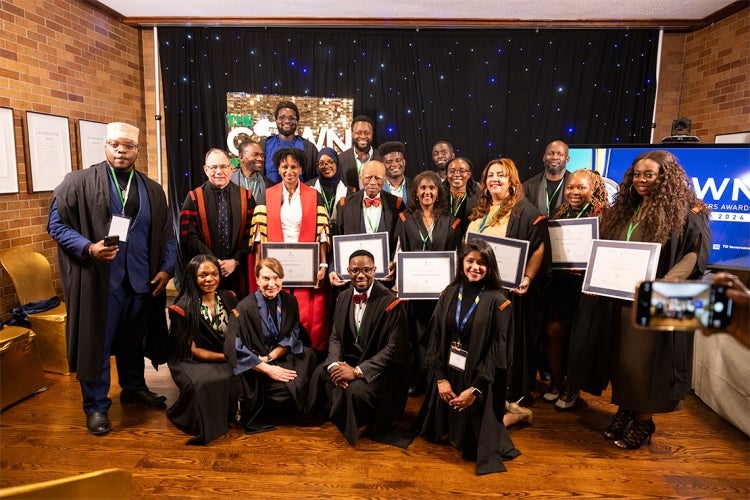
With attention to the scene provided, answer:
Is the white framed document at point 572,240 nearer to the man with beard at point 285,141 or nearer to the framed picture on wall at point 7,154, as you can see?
the man with beard at point 285,141

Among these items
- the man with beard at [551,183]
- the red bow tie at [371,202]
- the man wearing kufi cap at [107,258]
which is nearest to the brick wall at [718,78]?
the man with beard at [551,183]

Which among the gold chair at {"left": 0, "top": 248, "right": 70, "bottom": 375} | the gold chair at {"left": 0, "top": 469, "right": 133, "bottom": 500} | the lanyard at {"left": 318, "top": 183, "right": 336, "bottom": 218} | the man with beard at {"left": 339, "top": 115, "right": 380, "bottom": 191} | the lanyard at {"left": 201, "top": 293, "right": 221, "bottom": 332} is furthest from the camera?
the man with beard at {"left": 339, "top": 115, "right": 380, "bottom": 191}

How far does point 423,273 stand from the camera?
333cm

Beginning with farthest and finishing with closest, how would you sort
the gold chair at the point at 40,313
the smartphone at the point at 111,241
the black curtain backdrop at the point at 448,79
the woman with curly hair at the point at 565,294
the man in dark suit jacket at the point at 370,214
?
the black curtain backdrop at the point at 448,79 < the gold chair at the point at 40,313 < the man in dark suit jacket at the point at 370,214 < the woman with curly hair at the point at 565,294 < the smartphone at the point at 111,241

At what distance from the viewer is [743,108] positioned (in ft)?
16.6

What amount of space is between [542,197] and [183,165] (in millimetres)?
4424

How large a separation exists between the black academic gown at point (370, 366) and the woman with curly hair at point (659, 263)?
4.37 ft

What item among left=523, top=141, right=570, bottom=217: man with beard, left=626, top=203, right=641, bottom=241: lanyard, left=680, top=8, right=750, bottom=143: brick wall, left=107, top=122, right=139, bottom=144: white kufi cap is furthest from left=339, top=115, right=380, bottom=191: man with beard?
left=680, top=8, right=750, bottom=143: brick wall

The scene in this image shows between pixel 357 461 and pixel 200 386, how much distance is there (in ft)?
3.56

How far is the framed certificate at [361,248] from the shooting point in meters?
3.45

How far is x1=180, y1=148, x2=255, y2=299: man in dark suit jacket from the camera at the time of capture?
373 cm

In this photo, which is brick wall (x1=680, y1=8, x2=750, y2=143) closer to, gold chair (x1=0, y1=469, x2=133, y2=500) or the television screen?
the television screen

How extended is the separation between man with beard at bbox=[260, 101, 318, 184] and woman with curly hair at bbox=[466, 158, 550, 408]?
2.08 m

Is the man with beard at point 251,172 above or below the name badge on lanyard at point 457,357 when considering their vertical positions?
above
